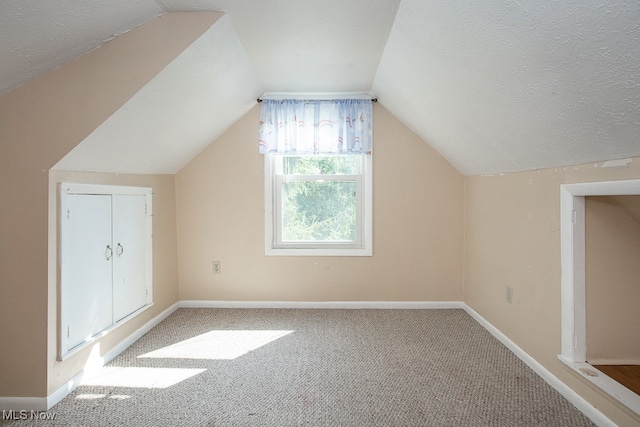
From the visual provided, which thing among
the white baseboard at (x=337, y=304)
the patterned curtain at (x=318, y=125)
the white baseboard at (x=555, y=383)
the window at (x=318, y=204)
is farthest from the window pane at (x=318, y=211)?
the white baseboard at (x=555, y=383)

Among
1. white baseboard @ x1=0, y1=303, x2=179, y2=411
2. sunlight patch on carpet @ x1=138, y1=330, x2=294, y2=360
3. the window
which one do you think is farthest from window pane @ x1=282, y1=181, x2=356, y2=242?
white baseboard @ x1=0, y1=303, x2=179, y2=411

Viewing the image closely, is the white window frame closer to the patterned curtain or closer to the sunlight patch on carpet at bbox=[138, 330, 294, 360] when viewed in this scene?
the patterned curtain

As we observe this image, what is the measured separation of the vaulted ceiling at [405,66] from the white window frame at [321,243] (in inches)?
27.6

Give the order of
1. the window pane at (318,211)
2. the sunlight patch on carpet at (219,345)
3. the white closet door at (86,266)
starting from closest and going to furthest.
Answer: the white closet door at (86,266) < the sunlight patch on carpet at (219,345) < the window pane at (318,211)

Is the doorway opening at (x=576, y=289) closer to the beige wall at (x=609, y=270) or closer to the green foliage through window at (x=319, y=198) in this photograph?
the beige wall at (x=609, y=270)

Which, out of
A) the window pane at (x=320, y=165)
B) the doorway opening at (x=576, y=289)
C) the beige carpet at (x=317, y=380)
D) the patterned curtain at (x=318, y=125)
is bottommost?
the beige carpet at (x=317, y=380)

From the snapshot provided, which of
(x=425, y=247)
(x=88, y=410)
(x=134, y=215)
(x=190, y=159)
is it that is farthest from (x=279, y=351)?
(x=190, y=159)

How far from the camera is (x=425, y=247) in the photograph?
3729 millimetres

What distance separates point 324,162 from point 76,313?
235 cm

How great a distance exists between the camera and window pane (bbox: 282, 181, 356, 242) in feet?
12.5

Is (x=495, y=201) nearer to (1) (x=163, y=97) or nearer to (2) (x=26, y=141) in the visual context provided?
(1) (x=163, y=97)

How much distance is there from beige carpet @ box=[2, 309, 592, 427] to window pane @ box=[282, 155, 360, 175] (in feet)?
4.59

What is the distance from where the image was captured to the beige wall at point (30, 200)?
200 centimetres

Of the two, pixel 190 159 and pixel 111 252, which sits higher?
pixel 190 159
